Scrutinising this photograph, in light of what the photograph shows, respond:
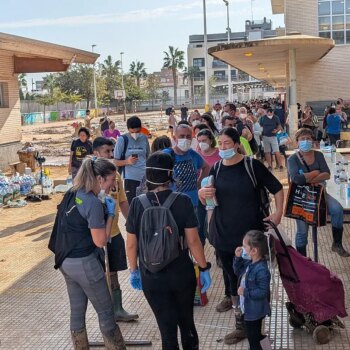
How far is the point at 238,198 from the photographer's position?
4.64 meters

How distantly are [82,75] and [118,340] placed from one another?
9647 cm

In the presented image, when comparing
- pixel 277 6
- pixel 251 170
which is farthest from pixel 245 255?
pixel 277 6

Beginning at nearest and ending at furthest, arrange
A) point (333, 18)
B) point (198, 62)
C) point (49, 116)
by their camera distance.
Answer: point (333, 18), point (49, 116), point (198, 62)

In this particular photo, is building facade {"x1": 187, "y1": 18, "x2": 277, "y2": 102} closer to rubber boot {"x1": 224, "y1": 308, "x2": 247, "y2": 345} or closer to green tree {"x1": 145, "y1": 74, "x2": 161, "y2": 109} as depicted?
green tree {"x1": 145, "y1": 74, "x2": 161, "y2": 109}

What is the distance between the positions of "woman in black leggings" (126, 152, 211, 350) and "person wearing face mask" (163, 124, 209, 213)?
223 cm

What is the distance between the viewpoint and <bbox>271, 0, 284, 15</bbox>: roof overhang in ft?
128

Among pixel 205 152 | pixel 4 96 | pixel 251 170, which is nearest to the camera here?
pixel 251 170

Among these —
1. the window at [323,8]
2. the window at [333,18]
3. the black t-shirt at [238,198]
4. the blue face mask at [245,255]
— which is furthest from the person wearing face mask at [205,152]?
the window at [323,8]

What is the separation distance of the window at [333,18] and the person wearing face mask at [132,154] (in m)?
23.3

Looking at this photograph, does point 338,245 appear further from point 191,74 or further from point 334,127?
point 191,74

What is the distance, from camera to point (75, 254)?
4.11 m

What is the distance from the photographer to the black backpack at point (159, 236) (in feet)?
12.0

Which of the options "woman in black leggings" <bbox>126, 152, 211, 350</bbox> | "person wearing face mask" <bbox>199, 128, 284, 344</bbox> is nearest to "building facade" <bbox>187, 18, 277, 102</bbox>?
"person wearing face mask" <bbox>199, 128, 284, 344</bbox>

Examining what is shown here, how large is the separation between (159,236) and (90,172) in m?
0.82
